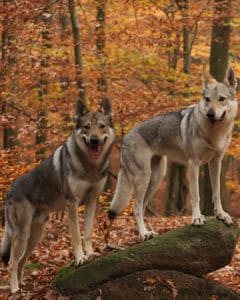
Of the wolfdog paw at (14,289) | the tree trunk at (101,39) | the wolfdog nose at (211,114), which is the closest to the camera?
the wolfdog nose at (211,114)

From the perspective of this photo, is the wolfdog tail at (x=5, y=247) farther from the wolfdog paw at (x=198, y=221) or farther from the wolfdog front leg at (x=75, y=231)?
the wolfdog paw at (x=198, y=221)

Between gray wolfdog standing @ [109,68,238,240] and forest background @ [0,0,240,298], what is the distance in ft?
10.6

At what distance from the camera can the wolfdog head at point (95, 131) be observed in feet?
20.5

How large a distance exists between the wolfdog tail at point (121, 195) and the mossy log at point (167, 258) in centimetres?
69

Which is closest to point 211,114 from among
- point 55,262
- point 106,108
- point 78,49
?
point 106,108

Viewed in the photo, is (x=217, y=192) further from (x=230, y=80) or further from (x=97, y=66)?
(x=97, y=66)

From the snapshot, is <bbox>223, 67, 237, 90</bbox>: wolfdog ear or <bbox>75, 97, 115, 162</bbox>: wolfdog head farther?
<bbox>223, 67, 237, 90</bbox>: wolfdog ear

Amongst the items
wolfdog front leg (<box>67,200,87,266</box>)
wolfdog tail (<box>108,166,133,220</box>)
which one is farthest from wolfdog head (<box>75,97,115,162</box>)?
wolfdog tail (<box>108,166,133,220</box>)

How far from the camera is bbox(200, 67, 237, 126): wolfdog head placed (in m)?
6.15

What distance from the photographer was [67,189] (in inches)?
257

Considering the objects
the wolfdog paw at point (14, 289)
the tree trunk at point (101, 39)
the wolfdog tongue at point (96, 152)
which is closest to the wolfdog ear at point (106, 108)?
the wolfdog tongue at point (96, 152)

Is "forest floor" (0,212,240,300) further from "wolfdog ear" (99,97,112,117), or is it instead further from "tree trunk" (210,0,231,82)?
"tree trunk" (210,0,231,82)

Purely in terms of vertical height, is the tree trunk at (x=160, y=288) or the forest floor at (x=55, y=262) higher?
the tree trunk at (x=160, y=288)

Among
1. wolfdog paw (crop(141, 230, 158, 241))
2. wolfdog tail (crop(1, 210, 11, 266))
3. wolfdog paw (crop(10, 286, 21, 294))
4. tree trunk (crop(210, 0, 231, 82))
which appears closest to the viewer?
wolfdog paw (crop(10, 286, 21, 294))
